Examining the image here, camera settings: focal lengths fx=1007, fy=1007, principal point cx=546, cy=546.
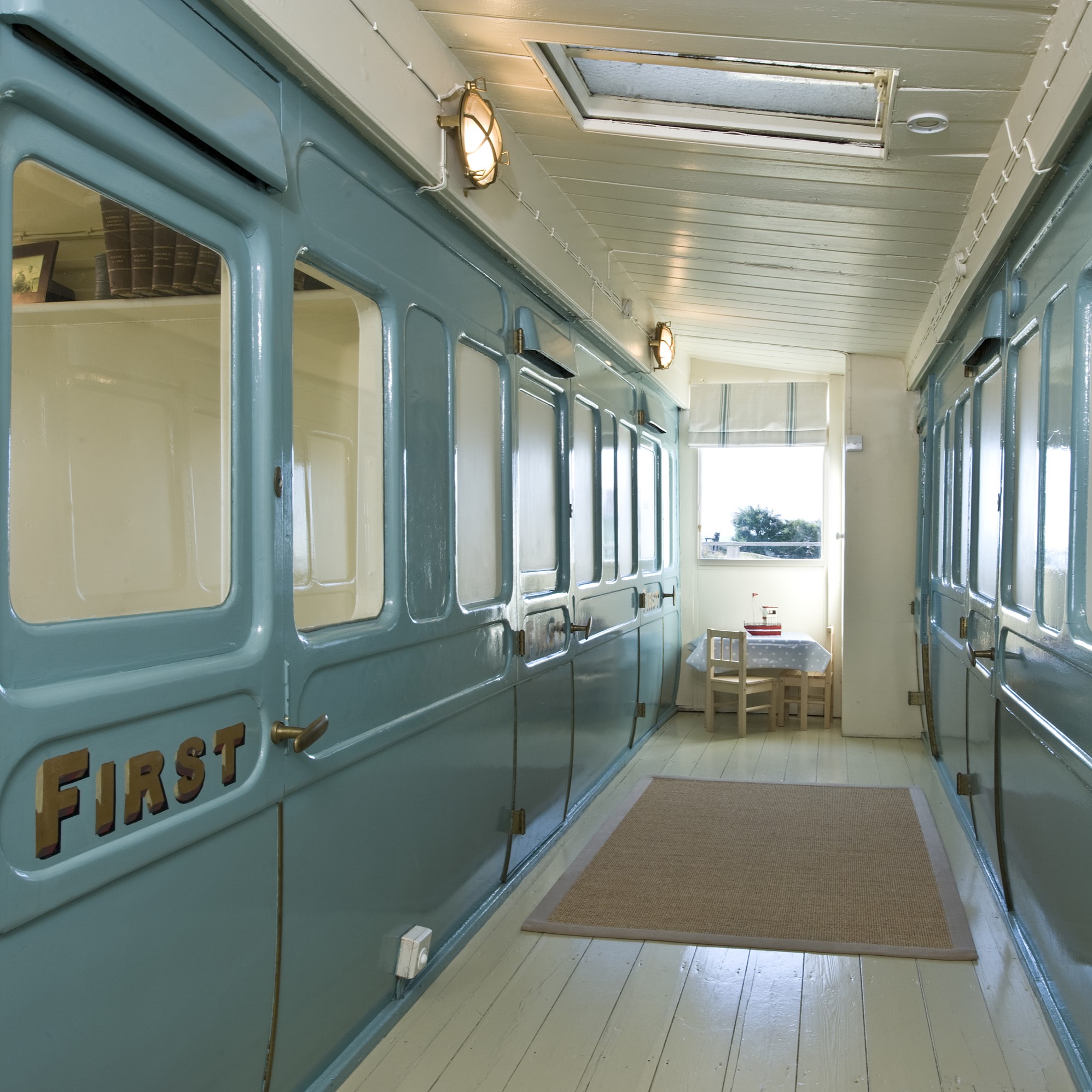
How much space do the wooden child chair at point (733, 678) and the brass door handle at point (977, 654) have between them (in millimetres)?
2593

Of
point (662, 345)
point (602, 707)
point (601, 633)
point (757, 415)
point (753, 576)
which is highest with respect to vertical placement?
point (662, 345)

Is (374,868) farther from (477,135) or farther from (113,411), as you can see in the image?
(477,135)

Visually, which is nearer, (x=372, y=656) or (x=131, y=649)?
(x=131, y=649)

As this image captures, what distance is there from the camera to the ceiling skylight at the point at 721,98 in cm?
287

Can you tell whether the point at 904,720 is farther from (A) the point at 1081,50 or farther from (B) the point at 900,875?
(A) the point at 1081,50

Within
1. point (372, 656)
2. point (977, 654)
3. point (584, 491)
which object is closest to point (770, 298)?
point (584, 491)

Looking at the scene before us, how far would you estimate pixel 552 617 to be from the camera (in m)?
4.25

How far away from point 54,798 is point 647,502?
5390 mm

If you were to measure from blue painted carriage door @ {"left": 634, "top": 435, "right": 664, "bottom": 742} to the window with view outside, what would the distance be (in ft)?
3.47

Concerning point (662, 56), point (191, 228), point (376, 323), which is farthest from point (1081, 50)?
point (191, 228)

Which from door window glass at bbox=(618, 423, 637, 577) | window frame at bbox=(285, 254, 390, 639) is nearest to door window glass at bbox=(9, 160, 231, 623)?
window frame at bbox=(285, 254, 390, 639)

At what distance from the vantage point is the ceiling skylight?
9.41ft

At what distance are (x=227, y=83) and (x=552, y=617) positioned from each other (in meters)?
2.72

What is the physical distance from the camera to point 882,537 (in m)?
6.61
